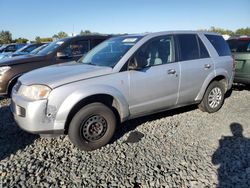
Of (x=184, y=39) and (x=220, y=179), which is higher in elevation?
(x=184, y=39)

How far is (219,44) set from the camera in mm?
5574

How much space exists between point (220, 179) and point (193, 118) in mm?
2219

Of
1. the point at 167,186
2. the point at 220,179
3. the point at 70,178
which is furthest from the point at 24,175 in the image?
the point at 220,179

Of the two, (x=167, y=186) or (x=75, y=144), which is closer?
(x=167, y=186)

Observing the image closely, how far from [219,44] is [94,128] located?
3.47 meters

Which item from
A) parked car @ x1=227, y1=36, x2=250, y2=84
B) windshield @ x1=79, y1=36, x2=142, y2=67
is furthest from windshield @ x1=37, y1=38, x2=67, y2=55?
parked car @ x1=227, y1=36, x2=250, y2=84

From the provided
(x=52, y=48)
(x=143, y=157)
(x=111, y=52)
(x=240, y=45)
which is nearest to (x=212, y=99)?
(x=111, y=52)

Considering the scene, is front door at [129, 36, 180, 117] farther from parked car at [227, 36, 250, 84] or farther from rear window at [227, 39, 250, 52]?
rear window at [227, 39, 250, 52]

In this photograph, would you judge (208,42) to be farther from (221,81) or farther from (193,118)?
(193,118)

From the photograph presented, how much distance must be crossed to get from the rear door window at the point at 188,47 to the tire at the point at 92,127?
1.86 m

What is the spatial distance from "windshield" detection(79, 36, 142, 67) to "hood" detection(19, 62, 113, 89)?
29cm

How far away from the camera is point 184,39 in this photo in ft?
16.1

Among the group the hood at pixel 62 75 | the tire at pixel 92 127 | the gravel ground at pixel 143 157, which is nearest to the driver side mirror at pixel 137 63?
the hood at pixel 62 75

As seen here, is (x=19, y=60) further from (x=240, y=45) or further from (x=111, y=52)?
(x=240, y=45)
